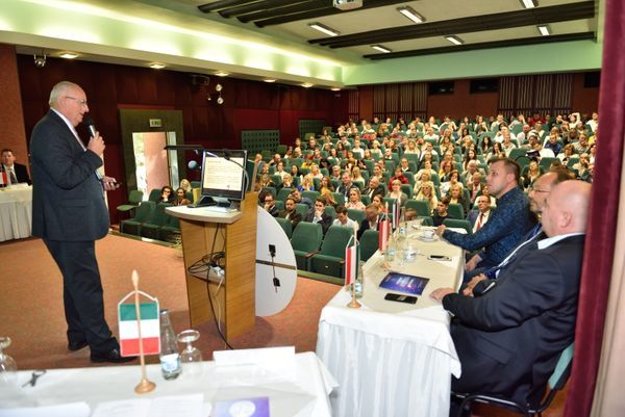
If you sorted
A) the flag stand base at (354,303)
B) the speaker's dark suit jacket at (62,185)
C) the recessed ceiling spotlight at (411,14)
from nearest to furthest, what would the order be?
the flag stand base at (354,303)
the speaker's dark suit jacket at (62,185)
the recessed ceiling spotlight at (411,14)

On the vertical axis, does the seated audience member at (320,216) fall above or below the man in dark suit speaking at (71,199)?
below

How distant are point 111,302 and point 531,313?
357cm

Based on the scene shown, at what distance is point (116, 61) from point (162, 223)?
4.65 m

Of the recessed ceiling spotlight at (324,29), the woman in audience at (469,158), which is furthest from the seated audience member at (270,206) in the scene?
the recessed ceiling spotlight at (324,29)

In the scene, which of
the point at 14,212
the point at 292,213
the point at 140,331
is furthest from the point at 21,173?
the point at 140,331

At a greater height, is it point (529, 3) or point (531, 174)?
point (529, 3)

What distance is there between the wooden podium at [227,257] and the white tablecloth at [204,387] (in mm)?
1281

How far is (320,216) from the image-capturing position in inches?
231

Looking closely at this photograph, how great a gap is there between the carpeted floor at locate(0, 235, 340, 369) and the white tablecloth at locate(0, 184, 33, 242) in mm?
315

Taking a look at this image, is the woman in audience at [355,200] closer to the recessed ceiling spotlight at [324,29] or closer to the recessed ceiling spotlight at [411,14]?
the recessed ceiling spotlight at [411,14]

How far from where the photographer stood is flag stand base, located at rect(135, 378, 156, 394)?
1.35m

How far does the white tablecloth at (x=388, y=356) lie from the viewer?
1.93 meters

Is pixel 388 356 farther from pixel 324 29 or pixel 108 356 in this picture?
pixel 324 29

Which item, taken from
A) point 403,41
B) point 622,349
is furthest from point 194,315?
point 403,41
